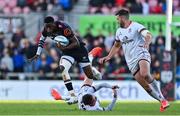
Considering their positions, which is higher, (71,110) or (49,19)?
(49,19)

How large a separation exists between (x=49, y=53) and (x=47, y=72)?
0.91m

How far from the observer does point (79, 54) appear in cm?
1992

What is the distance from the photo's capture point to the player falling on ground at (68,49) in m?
19.2

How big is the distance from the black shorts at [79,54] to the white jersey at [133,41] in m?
1.62

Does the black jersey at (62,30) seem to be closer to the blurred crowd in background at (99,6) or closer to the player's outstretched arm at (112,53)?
the player's outstretched arm at (112,53)

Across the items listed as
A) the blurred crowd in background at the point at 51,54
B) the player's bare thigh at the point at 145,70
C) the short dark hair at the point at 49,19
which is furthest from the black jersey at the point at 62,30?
the blurred crowd in background at the point at 51,54

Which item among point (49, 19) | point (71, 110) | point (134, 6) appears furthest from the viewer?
point (134, 6)

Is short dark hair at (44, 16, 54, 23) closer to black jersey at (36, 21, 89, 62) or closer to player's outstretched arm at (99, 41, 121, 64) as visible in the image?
black jersey at (36, 21, 89, 62)

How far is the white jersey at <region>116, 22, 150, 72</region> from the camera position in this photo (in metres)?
18.3

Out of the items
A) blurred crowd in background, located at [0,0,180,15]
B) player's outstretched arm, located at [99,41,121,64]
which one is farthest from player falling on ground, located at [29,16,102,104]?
blurred crowd in background, located at [0,0,180,15]

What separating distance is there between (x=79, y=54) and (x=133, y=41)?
200 cm

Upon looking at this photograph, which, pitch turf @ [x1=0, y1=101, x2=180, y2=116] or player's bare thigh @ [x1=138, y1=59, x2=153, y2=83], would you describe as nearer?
pitch turf @ [x1=0, y1=101, x2=180, y2=116]

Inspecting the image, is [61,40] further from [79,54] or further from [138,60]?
[138,60]

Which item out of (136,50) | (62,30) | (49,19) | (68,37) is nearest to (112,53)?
(136,50)
